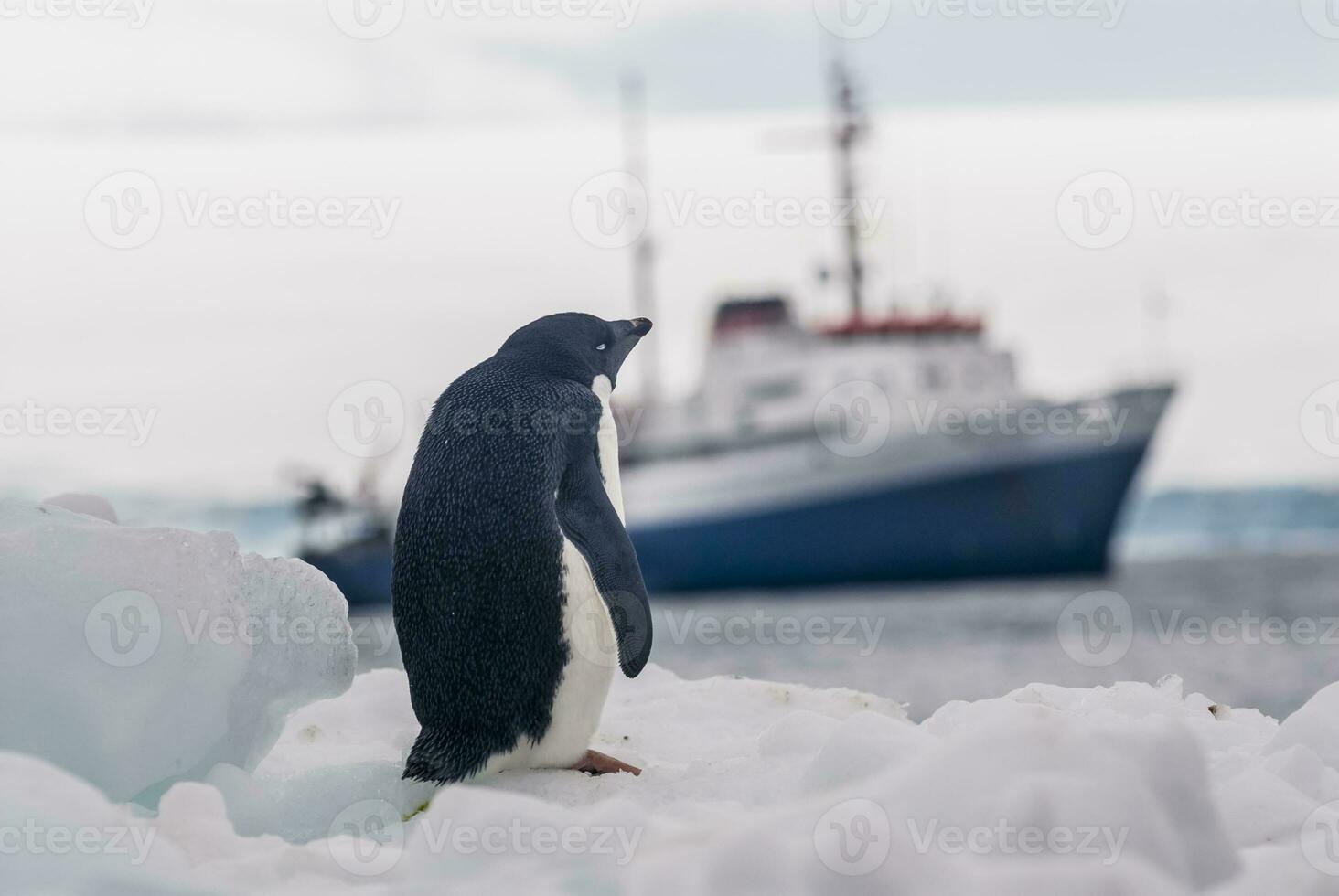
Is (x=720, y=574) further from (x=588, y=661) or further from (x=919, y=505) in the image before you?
(x=588, y=661)

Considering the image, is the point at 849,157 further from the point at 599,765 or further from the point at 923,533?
the point at 599,765

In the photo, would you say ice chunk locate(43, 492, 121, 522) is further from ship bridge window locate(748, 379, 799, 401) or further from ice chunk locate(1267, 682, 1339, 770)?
ship bridge window locate(748, 379, 799, 401)

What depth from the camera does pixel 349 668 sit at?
8.96ft

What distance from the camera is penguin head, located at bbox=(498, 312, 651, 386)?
2857 mm

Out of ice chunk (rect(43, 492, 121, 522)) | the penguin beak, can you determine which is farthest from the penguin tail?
ice chunk (rect(43, 492, 121, 522))

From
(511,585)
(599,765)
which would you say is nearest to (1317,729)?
(599,765)

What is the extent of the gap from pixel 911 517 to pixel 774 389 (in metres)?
3.99

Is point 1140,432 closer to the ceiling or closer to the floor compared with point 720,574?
closer to the ceiling

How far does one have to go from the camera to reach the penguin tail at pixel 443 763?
2531 millimetres

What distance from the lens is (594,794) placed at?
8.16 ft

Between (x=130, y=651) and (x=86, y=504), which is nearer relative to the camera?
(x=130, y=651)

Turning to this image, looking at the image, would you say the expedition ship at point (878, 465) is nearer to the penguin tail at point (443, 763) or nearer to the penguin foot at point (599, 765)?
the penguin foot at point (599, 765)

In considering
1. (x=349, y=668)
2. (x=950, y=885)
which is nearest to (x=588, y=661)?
(x=349, y=668)

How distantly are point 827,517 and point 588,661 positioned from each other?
70.6 feet
